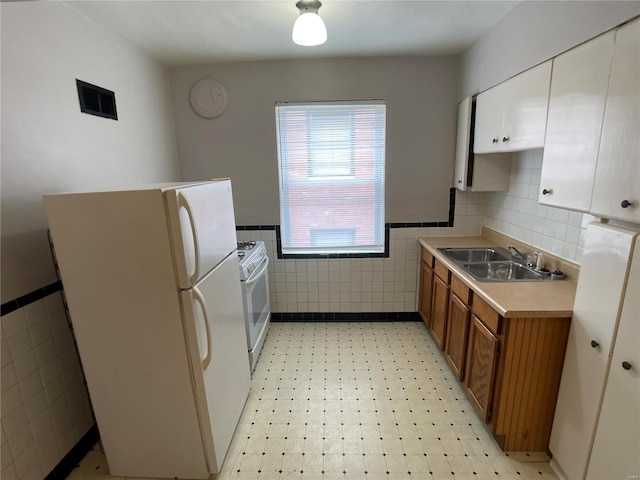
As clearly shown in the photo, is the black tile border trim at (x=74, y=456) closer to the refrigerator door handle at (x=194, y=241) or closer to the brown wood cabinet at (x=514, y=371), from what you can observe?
the refrigerator door handle at (x=194, y=241)

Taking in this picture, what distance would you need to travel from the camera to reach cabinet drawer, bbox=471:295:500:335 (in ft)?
5.41

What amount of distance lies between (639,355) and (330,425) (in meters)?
1.55

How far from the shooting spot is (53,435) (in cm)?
159

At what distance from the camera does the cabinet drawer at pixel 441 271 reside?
239 centimetres

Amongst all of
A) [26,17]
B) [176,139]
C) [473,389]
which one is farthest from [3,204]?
[473,389]

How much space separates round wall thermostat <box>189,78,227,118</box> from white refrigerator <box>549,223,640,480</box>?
2842 millimetres

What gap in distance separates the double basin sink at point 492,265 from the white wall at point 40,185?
2412mm

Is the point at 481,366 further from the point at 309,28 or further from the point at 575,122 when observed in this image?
the point at 309,28

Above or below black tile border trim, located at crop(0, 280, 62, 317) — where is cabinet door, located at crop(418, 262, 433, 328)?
below

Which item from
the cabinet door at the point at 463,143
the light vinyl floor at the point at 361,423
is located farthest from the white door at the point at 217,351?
the cabinet door at the point at 463,143

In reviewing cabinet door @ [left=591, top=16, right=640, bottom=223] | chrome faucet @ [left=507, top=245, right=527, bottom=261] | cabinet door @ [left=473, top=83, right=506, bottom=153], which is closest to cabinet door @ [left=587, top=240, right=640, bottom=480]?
cabinet door @ [left=591, top=16, right=640, bottom=223]

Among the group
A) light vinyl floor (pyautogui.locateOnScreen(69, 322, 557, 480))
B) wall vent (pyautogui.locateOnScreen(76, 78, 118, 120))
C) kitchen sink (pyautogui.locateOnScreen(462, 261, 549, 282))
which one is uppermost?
wall vent (pyautogui.locateOnScreen(76, 78, 118, 120))

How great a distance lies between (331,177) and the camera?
9.80 feet

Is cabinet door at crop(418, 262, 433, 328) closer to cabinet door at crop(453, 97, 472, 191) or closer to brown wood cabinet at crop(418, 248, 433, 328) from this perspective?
brown wood cabinet at crop(418, 248, 433, 328)
